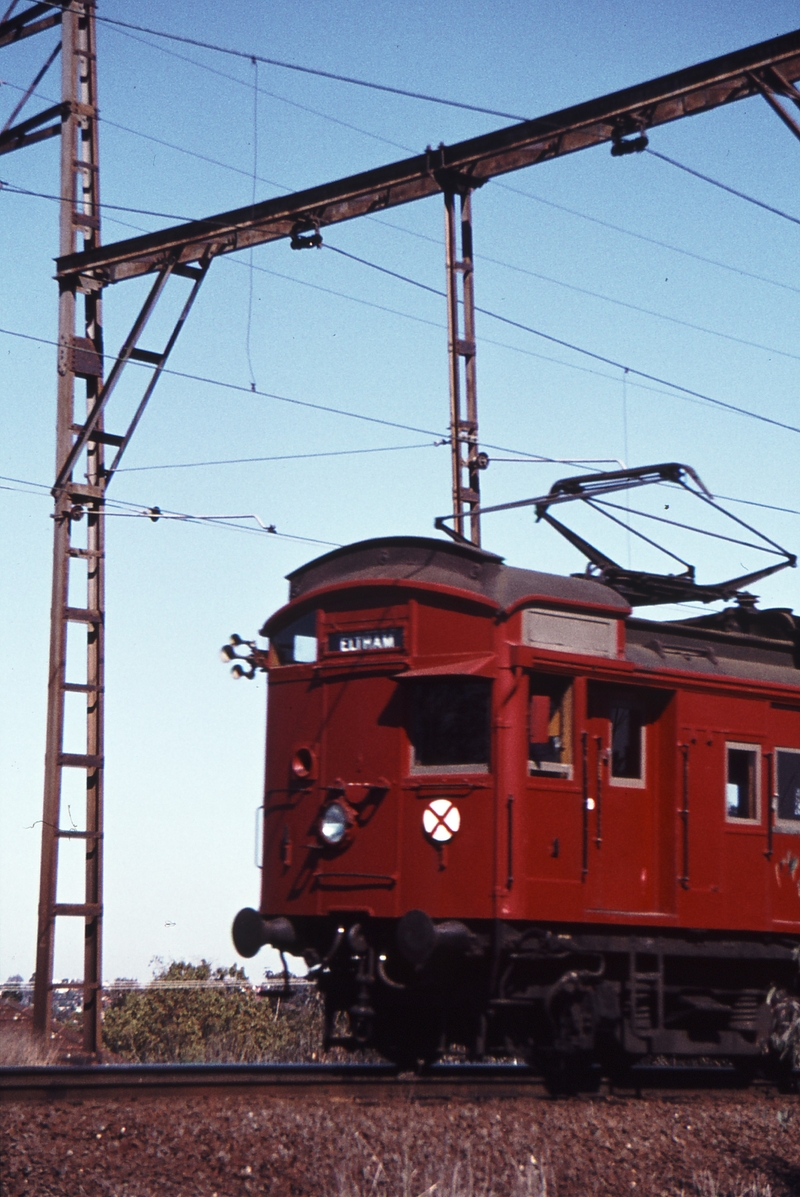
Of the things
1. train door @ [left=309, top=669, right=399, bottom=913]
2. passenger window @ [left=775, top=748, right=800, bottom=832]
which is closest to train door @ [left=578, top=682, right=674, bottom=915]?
passenger window @ [left=775, top=748, right=800, bottom=832]

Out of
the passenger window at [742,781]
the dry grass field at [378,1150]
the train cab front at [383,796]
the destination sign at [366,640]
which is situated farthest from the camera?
the passenger window at [742,781]

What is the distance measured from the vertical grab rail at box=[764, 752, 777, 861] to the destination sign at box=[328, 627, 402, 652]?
364 cm

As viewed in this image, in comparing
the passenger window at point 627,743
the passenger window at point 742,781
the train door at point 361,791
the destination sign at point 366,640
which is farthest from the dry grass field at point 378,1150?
the destination sign at point 366,640

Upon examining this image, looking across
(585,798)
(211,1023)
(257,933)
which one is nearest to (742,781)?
(585,798)

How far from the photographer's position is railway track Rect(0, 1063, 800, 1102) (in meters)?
11.3

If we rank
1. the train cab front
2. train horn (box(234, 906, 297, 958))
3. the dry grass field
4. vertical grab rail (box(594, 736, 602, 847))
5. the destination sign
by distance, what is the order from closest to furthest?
the dry grass field
the train cab front
vertical grab rail (box(594, 736, 602, 847))
the destination sign
train horn (box(234, 906, 297, 958))

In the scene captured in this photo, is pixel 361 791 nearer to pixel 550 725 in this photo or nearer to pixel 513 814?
pixel 513 814

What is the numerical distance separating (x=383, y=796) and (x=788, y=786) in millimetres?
3966

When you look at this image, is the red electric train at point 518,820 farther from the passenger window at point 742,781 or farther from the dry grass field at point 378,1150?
the dry grass field at point 378,1150

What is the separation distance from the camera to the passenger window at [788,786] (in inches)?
570

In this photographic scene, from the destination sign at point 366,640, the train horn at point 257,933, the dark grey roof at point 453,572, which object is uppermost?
the dark grey roof at point 453,572

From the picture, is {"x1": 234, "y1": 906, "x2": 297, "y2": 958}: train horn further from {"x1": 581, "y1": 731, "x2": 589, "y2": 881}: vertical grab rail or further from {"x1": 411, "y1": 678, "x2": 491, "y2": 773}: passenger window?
{"x1": 581, "y1": 731, "x2": 589, "y2": 881}: vertical grab rail

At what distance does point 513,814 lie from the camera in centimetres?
1239

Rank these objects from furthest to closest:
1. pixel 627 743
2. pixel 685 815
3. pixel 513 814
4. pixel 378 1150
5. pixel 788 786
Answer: pixel 788 786
pixel 627 743
pixel 685 815
pixel 513 814
pixel 378 1150
